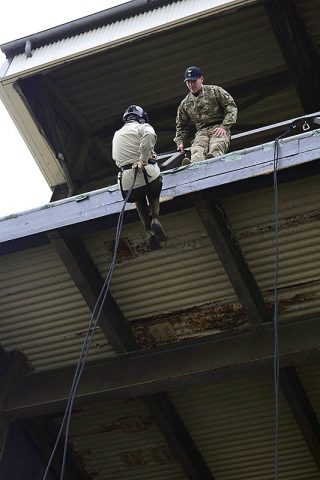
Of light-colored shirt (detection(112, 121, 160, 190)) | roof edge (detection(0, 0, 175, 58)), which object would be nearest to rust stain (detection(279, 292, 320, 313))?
light-colored shirt (detection(112, 121, 160, 190))

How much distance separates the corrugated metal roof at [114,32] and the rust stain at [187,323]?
3.53m

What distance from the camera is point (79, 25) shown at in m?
8.38

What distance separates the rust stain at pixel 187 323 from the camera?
284 inches

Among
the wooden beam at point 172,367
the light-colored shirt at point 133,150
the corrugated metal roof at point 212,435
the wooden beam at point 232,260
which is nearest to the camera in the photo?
the light-colored shirt at point 133,150

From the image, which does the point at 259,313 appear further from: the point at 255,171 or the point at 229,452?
the point at 229,452

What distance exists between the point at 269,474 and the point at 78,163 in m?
5.37

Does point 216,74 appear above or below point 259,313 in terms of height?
above

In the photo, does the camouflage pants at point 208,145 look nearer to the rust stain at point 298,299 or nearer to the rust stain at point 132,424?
the rust stain at point 298,299

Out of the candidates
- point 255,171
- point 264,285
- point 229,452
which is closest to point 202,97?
point 255,171

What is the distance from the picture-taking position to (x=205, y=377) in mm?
7020

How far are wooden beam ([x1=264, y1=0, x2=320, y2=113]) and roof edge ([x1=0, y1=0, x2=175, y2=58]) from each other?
1.40m

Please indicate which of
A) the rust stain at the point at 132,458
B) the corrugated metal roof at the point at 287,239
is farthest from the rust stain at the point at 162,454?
the corrugated metal roof at the point at 287,239

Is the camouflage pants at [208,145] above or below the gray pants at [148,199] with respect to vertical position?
above

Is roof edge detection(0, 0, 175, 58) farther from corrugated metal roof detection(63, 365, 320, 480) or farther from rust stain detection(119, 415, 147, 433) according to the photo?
rust stain detection(119, 415, 147, 433)
